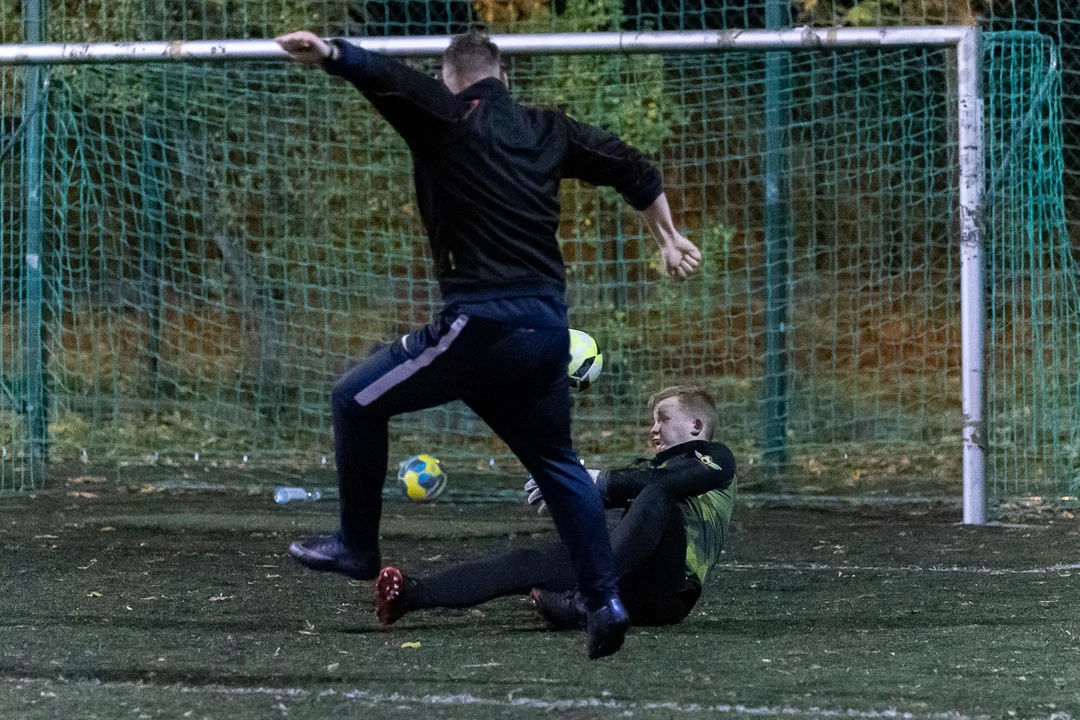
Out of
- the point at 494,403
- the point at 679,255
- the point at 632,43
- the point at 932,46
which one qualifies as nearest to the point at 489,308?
the point at 494,403

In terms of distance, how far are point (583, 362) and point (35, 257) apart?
5.29 m

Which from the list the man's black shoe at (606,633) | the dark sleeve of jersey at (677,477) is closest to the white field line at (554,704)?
the man's black shoe at (606,633)

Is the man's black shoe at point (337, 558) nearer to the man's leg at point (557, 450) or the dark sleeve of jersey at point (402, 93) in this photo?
the man's leg at point (557, 450)

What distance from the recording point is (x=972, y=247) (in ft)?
24.9

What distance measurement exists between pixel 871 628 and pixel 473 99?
2109mm

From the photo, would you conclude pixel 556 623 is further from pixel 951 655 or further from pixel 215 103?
pixel 215 103

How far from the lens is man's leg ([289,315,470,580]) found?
3.96 metres

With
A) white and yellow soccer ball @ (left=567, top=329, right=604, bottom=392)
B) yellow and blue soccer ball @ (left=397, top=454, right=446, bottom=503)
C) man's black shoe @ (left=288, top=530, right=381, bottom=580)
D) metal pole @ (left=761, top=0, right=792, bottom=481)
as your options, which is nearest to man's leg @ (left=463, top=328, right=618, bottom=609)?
man's black shoe @ (left=288, top=530, right=381, bottom=580)

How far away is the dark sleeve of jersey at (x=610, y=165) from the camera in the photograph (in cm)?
421

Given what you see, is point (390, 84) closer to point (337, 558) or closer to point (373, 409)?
point (373, 409)

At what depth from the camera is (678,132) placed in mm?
10820

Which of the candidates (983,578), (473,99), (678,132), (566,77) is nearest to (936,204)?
(678,132)

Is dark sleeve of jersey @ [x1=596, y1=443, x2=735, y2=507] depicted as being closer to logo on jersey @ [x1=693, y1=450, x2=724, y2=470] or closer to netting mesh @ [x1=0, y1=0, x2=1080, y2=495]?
logo on jersey @ [x1=693, y1=450, x2=724, y2=470]

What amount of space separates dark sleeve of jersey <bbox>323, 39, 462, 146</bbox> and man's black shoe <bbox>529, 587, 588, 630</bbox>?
1511 mm
